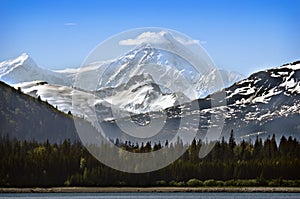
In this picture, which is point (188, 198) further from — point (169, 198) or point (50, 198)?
point (50, 198)

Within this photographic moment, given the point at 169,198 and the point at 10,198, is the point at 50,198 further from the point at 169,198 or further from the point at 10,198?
the point at 169,198

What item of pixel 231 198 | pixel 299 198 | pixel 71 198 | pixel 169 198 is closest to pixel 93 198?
pixel 71 198

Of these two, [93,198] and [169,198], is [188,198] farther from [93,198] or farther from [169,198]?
[93,198]

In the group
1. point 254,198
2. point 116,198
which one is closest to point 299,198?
point 254,198

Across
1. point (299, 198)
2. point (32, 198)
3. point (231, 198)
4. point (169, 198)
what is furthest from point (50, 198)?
point (299, 198)

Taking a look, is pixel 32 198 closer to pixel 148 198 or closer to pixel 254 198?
pixel 148 198
